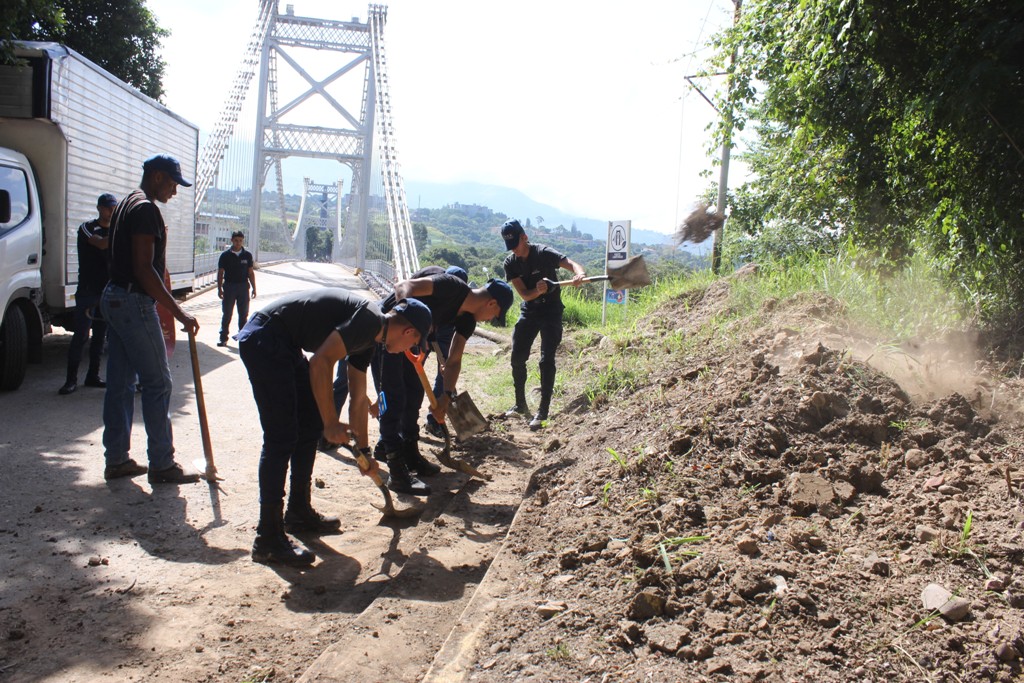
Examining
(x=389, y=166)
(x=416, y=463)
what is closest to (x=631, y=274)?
(x=416, y=463)

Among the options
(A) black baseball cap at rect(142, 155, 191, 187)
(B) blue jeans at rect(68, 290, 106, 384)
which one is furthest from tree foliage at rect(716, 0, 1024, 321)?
(B) blue jeans at rect(68, 290, 106, 384)

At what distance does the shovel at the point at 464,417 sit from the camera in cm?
591

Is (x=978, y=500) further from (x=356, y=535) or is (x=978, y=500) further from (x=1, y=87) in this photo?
(x=1, y=87)

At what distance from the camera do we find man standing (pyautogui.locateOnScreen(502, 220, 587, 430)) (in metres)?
6.98

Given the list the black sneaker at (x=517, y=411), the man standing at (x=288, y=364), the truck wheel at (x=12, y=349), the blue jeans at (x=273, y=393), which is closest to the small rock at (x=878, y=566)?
the man standing at (x=288, y=364)

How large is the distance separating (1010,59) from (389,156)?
34.8m

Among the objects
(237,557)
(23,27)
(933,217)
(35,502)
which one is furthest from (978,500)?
(23,27)

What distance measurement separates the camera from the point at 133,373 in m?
4.91

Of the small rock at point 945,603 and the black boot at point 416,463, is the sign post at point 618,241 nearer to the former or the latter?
the black boot at point 416,463

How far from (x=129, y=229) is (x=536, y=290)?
3.42 metres

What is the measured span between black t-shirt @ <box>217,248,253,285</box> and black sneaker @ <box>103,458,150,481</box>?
6.55 m

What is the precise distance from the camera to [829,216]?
788 cm

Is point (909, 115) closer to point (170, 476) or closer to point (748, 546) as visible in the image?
point (748, 546)

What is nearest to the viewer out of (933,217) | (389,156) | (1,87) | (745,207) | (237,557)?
(237,557)
